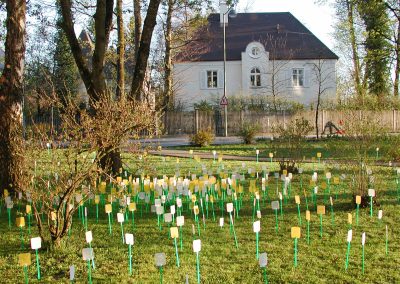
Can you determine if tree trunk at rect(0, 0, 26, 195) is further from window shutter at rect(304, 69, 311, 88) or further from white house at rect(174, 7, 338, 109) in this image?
window shutter at rect(304, 69, 311, 88)

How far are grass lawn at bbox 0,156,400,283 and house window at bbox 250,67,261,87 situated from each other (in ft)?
112

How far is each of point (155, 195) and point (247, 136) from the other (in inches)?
617

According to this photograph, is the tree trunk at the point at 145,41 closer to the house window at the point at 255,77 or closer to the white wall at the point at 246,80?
the white wall at the point at 246,80

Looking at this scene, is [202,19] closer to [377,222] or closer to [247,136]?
[247,136]

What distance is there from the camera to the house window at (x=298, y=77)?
42500mm

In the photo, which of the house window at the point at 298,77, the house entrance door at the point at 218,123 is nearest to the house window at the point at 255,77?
the house window at the point at 298,77

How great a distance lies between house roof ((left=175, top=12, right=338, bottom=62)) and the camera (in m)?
41.7

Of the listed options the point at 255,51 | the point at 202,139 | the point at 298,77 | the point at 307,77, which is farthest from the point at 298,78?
the point at 202,139

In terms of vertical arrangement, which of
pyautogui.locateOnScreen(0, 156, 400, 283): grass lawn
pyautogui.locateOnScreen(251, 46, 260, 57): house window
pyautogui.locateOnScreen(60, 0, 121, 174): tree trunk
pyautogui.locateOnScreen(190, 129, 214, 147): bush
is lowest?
pyautogui.locateOnScreen(0, 156, 400, 283): grass lawn

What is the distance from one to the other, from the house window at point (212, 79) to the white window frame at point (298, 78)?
6.60m

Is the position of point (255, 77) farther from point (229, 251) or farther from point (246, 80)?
point (229, 251)

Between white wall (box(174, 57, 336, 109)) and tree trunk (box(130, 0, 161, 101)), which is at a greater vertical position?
white wall (box(174, 57, 336, 109))

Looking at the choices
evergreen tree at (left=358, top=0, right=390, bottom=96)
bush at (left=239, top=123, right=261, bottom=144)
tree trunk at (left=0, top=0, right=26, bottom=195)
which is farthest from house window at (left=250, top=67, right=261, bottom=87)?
tree trunk at (left=0, top=0, right=26, bottom=195)

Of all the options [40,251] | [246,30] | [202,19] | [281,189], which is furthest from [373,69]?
[40,251]
